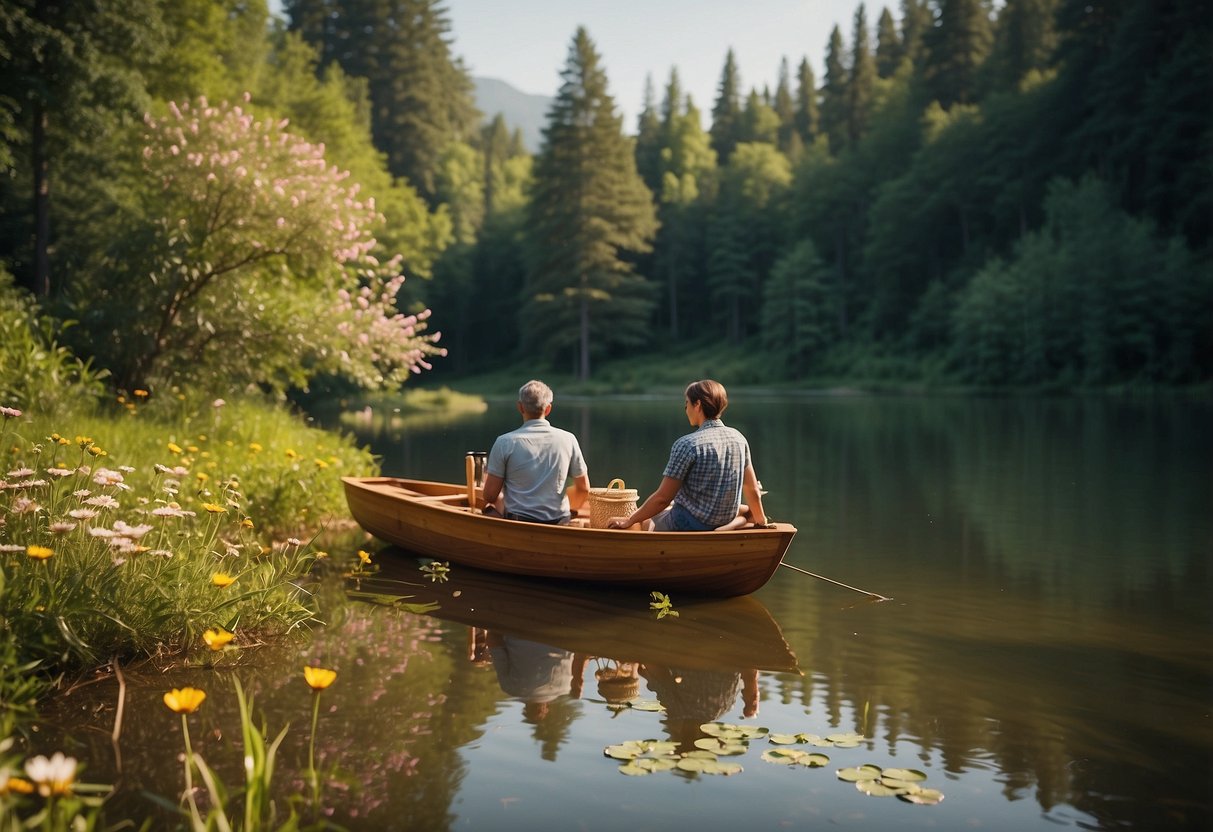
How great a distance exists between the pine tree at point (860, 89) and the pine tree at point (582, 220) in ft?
70.4

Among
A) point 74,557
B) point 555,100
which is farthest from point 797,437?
point 555,100

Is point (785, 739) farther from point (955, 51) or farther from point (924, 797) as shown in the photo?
point (955, 51)

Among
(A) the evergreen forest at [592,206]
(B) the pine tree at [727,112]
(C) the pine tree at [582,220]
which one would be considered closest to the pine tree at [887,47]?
(A) the evergreen forest at [592,206]

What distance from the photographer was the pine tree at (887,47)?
75.9 metres

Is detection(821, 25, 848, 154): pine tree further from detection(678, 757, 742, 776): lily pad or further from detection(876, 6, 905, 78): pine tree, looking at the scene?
detection(678, 757, 742, 776): lily pad

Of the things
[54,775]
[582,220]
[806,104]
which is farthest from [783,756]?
[806,104]

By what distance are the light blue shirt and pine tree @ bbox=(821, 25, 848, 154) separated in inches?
2528

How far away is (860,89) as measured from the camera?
69.9 m

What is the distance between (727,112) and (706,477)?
81.4 meters

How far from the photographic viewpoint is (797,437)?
2242cm

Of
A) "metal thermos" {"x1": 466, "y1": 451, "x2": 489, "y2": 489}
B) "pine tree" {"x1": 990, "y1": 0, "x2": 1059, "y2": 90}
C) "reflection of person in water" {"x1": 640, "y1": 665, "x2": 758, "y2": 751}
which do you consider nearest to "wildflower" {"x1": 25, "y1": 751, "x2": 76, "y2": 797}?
"reflection of person in water" {"x1": 640, "y1": 665, "x2": 758, "y2": 751}

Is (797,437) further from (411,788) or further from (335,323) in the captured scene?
(411,788)

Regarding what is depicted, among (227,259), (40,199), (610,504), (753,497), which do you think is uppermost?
(40,199)

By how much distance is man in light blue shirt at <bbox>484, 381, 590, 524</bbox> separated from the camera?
797 centimetres
